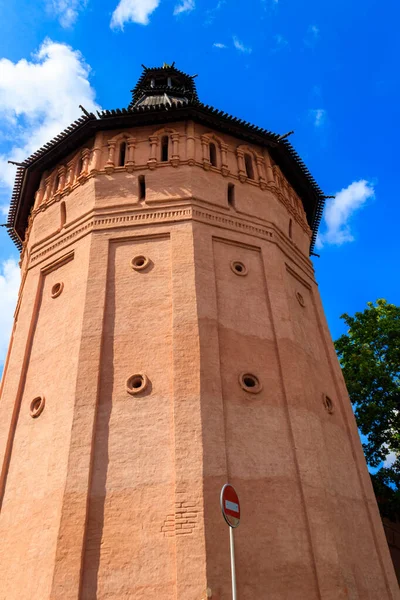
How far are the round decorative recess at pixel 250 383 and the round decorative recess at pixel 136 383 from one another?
5.95 ft

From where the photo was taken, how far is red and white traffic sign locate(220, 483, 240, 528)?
598 centimetres

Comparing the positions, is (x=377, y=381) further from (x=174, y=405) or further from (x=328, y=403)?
(x=174, y=405)

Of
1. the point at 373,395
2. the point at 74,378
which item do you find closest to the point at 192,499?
the point at 74,378

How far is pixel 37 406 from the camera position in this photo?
10750 mm

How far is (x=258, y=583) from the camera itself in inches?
323

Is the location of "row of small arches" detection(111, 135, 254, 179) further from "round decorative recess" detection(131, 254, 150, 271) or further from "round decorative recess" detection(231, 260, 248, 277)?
"round decorative recess" detection(131, 254, 150, 271)

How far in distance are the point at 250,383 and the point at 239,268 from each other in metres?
2.95

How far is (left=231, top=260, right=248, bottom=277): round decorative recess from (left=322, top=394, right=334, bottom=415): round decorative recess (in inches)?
127

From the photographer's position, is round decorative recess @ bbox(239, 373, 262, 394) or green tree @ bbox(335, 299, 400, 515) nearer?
round decorative recess @ bbox(239, 373, 262, 394)

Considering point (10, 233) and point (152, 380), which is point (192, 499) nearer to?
point (152, 380)

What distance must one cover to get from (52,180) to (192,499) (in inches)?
399

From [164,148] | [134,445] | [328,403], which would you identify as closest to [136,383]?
[134,445]

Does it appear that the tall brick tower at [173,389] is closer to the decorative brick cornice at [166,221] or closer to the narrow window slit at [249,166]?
the decorative brick cornice at [166,221]

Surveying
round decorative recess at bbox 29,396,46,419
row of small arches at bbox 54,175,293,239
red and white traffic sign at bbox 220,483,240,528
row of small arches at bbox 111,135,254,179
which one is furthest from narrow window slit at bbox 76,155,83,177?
red and white traffic sign at bbox 220,483,240,528
